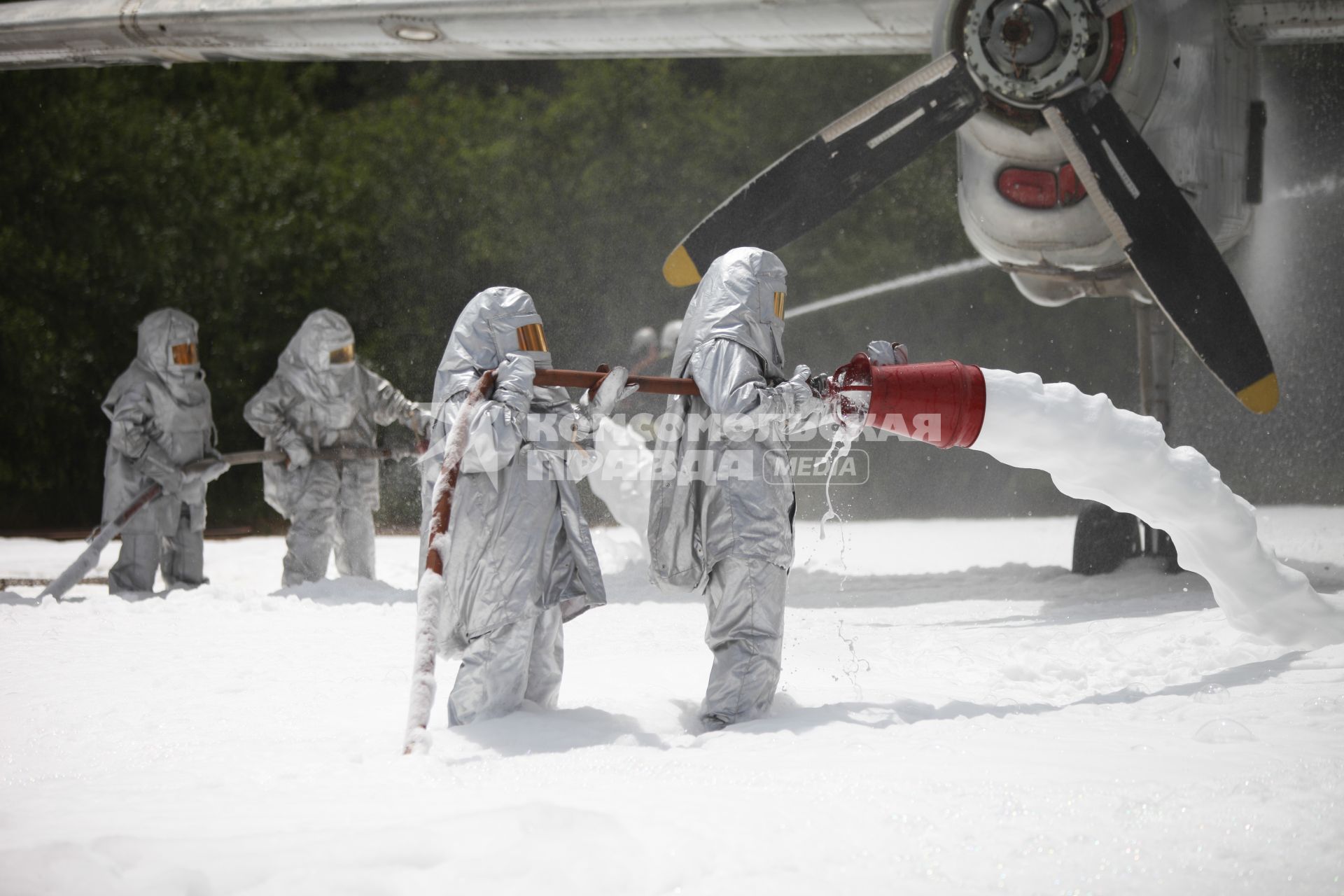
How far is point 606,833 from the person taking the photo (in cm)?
241

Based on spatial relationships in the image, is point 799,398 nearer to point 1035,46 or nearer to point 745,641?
point 745,641

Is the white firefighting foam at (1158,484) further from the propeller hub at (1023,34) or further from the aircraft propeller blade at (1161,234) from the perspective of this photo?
the propeller hub at (1023,34)

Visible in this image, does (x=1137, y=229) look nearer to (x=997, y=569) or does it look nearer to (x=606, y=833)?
(x=997, y=569)

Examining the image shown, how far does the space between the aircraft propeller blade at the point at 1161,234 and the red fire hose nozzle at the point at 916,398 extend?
6.55 ft

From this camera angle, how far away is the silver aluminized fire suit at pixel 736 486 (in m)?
3.52

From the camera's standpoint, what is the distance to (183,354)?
6.88m

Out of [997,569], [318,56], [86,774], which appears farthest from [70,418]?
[86,774]

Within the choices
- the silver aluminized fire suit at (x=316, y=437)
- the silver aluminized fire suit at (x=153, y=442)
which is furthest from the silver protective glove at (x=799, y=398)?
the silver aluminized fire suit at (x=153, y=442)

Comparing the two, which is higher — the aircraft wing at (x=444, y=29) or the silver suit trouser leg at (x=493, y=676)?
the aircraft wing at (x=444, y=29)

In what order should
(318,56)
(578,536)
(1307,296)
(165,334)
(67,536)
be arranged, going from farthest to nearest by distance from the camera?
(67,536), (1307,296), (318,56), (165,334), (578,536)

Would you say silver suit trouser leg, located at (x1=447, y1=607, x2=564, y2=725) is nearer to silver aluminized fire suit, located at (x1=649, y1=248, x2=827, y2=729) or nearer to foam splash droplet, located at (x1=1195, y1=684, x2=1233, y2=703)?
silver aluminized fire suit, located at (x1=649, y1=248, x2=827, y2=729)

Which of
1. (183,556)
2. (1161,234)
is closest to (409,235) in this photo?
(183,556)

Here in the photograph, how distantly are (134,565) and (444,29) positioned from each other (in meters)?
3.46

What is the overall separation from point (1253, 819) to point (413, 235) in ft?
39.9
